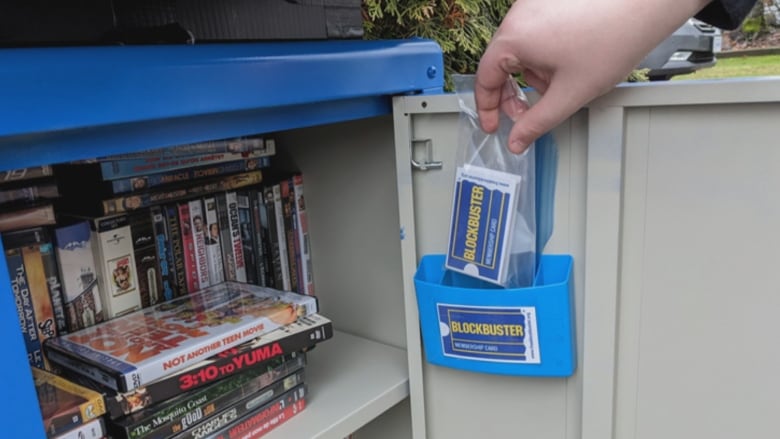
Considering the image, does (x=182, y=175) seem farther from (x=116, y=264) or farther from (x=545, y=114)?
(x=545, y=114)

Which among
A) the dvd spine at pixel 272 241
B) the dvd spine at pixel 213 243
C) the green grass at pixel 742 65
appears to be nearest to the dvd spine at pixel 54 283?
the dvd spine at pixel 213 243

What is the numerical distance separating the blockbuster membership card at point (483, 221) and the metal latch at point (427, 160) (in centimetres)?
5

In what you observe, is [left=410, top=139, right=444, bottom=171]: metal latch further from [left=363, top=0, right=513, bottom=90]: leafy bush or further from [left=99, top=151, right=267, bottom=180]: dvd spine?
[left=363, top=0, right=513, bottom=90]: leafy bush

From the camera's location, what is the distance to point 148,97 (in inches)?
20.2

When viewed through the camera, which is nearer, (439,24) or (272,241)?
(272,241)

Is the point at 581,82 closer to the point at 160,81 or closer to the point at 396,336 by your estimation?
the point at 160,81

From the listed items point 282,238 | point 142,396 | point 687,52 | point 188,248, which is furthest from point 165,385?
point 687,52

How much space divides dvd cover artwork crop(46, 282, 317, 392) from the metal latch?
228 millimetres

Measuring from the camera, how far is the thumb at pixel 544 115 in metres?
0.57

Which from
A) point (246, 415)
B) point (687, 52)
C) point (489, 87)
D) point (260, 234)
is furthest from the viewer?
point (687, 52)

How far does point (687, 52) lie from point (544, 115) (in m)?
2.54

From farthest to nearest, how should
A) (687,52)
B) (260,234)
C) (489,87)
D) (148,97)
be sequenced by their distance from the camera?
(687,52) → (260,234) → (489,87) → (148,97)

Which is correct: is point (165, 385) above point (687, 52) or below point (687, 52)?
below

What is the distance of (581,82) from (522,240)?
0.19 metres
